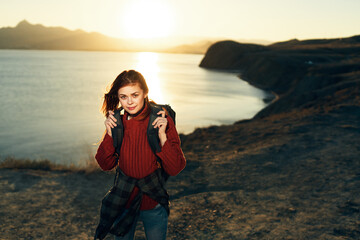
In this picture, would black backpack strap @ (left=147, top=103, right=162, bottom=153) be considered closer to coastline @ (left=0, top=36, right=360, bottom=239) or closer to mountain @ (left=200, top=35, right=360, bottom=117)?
coastline @ (left=0, top=36, right=360, bottom=239)

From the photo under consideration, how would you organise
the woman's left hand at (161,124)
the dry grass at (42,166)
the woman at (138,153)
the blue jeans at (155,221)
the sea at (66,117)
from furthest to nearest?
the sea at (66,117)
the dry grass at (42,166)
the blue jeans at (155,221)
the woman at (138,153)
the woman's left hand at (161,124)

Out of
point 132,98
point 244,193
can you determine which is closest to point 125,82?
point 132,98

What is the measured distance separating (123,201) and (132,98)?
0.88 m

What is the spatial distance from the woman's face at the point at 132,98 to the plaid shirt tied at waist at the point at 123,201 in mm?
592

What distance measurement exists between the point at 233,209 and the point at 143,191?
333cm

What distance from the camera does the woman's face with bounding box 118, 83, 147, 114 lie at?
8.57ft

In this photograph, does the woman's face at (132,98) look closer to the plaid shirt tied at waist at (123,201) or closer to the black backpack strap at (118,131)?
the black backpack strap at (118,131)

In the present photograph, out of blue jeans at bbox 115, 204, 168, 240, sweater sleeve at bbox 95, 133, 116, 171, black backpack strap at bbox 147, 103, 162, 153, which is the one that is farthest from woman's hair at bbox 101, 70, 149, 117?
blue jeans at bbox 115, 204, 168, 240

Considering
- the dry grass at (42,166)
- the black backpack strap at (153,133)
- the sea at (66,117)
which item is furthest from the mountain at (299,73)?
the black backpack strap at (153,133)

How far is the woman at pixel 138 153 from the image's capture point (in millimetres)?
2578

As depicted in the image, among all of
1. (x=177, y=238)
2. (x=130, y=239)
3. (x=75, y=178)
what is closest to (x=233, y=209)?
(x=177, y=238)

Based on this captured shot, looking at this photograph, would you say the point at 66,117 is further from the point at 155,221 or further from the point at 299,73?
the point at 299,73

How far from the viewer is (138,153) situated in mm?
2674

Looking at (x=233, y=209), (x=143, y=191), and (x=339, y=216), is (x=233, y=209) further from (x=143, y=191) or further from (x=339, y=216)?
(x=143, y=191)
